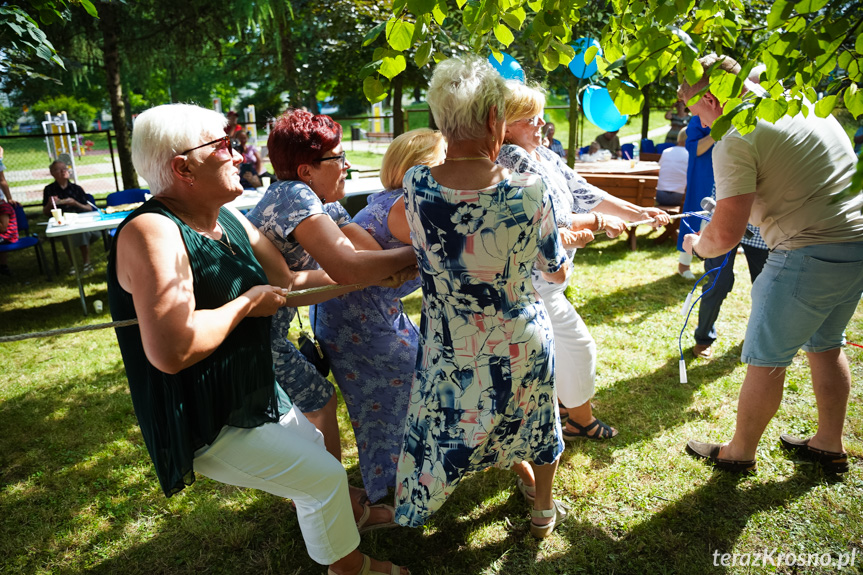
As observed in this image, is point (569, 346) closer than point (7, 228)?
Yes

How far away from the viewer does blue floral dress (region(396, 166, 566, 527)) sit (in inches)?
73.4

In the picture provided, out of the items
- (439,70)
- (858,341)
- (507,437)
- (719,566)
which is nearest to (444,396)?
(507,437)

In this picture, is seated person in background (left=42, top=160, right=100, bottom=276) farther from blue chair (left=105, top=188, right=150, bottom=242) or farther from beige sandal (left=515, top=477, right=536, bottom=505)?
beige sandal (left=515, top=477, right=536, bottom=505)

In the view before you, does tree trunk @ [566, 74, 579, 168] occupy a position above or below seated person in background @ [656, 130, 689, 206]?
above

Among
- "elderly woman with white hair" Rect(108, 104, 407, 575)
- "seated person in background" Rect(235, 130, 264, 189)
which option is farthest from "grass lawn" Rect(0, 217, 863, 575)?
"seated person in background" Rect(235, 130, 264, 189)

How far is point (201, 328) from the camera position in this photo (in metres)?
1.64

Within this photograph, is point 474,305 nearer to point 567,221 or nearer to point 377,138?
point 567,221

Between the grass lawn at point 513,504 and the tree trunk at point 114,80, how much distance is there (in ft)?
23.9

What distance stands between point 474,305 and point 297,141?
918 millimetres

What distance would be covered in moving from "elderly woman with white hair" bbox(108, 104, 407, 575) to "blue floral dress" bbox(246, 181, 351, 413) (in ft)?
0.52

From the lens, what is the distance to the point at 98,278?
740cm

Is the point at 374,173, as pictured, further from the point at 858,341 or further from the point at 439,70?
the point at 439,70

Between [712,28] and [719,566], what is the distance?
82.0 inches

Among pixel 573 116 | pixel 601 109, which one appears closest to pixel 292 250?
pixel 601 109
